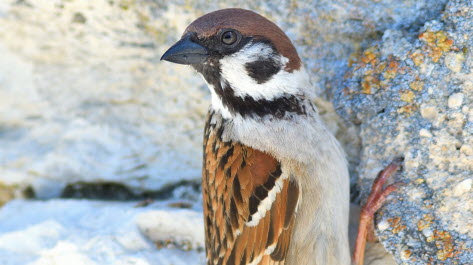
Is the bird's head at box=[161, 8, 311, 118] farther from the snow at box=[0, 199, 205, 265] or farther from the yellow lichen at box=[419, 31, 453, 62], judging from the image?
the snow at box=[0, 199, 205, 265]

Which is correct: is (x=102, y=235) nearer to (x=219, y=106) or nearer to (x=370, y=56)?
(x=219, y=106)

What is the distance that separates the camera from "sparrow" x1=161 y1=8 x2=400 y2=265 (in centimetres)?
238

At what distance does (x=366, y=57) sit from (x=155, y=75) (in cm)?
117

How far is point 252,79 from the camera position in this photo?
2.42m

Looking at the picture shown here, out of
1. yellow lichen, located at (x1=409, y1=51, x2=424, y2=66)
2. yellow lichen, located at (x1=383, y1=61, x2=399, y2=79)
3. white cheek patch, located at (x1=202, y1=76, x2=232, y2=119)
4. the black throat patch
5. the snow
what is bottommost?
the snow

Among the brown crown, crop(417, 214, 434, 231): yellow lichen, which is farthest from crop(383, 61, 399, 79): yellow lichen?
crop(417, 214, 434, 231): yellow lichen

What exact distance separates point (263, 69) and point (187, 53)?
0.32 metres

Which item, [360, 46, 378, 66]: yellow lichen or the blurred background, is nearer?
[360, 46, 378, 66]: yellow lichen

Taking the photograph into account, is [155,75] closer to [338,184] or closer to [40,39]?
[40,39]

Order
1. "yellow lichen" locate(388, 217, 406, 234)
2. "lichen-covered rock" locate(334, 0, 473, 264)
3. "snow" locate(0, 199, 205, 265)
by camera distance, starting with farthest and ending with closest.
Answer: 1. "snow" locate(0, 199, 205, 265)
2. "yellow lichen" locate(388, 217, 406, 234)
3. "lichen-covered rock" locate(334, 0, 473, 264)

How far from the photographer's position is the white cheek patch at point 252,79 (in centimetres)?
239

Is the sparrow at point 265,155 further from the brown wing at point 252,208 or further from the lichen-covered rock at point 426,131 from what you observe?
the lichen-covered rock at point 426,131

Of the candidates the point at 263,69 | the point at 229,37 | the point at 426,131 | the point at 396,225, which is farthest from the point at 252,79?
the point at 396,225

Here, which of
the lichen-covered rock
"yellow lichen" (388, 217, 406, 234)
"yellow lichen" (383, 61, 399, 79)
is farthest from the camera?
"yellow lichen" (383, 61, 399, 79)
